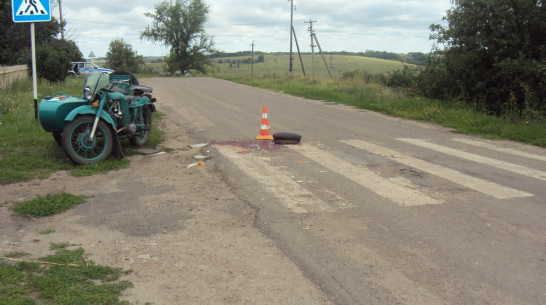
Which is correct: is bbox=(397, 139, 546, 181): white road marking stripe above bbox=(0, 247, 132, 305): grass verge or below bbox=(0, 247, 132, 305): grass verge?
above

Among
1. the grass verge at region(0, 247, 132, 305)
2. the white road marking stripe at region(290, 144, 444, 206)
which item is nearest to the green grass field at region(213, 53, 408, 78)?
the white road marking stripe at region(290, 144, 444, 206)

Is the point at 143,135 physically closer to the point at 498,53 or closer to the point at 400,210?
the point at 400,210

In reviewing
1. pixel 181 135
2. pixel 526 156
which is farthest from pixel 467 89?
pixel 181 135

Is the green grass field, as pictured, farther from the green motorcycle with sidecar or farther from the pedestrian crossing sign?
the green motorcycle with sidecar

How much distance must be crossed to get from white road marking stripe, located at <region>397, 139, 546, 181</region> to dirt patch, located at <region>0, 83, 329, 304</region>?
4.54m

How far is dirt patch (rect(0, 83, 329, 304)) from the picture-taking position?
11.5 ft

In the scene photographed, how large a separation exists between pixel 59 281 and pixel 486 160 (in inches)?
279

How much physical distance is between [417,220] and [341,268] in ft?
4.91

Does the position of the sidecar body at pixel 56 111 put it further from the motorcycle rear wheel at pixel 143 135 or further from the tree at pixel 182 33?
the tree at pixel 182 33

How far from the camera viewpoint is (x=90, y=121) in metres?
7.10

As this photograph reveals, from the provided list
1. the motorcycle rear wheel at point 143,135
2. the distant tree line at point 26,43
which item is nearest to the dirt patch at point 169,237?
the motorcycle rear wheel at point 143,135

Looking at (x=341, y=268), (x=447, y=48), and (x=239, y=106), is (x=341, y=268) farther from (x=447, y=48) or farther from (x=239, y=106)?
(x=447, y=48)

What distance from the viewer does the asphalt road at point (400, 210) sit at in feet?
12.0

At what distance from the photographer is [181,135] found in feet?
33.9
